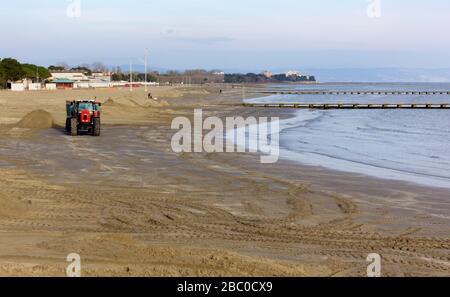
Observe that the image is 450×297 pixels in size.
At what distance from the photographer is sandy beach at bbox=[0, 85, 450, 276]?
8.61m

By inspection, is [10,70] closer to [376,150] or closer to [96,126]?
[96,126]

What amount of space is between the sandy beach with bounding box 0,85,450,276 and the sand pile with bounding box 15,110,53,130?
13.8m

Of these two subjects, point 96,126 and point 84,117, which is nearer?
point 84,117

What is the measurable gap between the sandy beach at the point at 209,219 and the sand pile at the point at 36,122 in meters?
13.8

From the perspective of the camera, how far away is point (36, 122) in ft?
121
